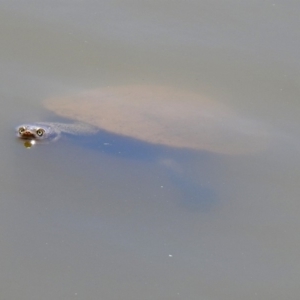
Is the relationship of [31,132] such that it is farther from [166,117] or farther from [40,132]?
[166,117]

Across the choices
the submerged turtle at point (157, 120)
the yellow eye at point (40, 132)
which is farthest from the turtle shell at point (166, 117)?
the yellow eye at point (40, 132)

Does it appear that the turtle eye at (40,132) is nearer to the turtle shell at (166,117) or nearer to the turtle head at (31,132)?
the turtle head at (31,132)

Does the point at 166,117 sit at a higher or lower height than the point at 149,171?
higher

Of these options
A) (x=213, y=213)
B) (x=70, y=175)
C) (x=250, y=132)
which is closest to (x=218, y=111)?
(x=250, y=132)

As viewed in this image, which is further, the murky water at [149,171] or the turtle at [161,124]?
the turtle at [161,124]

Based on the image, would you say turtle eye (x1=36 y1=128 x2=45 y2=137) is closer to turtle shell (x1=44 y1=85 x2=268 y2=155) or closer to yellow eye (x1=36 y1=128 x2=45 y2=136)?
yellow eye (x1=36 y1=128 x2=45 y2=136)

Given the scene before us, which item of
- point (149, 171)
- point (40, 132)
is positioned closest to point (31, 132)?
point (40, 132)
